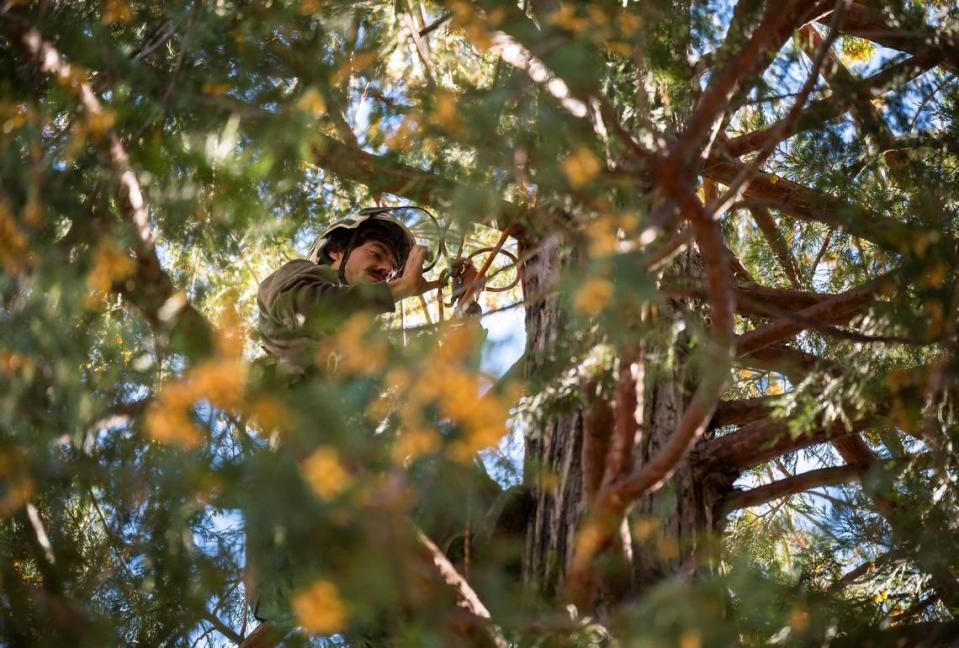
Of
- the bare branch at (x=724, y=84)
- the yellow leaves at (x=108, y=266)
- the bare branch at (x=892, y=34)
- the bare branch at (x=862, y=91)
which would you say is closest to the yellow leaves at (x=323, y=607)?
the yellow leaves at (x=108, y=266)

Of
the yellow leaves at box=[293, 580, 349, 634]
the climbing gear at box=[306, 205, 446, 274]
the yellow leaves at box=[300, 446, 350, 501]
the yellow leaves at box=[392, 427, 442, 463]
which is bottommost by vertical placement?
the yellow leaves at box=[293, 580, 349, 634]

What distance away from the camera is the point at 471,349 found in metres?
2.01

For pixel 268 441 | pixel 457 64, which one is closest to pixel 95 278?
pixel 268 441

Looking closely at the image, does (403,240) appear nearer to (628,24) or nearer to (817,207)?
(817,207)

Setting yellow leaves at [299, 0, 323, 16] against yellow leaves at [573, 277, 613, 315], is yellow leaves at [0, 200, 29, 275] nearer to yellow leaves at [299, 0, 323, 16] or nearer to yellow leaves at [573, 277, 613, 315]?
yellow leaves at [299, 0, 323, 16]

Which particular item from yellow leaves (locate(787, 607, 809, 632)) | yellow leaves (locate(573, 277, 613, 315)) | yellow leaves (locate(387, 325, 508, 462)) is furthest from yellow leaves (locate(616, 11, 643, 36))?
yellow leaves (locate(787, 607, 809, 632))

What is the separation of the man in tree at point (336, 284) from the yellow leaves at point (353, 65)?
0.47 m

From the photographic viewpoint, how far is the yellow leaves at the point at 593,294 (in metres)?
2.01

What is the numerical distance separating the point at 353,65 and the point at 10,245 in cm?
124

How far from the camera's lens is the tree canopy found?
2.00 meters

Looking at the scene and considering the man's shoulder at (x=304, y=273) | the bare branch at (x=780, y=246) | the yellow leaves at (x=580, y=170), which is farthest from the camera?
the bare branch at (x=780, y=246)

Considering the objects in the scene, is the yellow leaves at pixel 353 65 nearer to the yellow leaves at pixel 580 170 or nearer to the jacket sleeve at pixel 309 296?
the jacket sleeve at pixel 309 296

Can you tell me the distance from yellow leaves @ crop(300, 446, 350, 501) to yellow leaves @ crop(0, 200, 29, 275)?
102cm

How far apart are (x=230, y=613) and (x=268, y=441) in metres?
1.62
